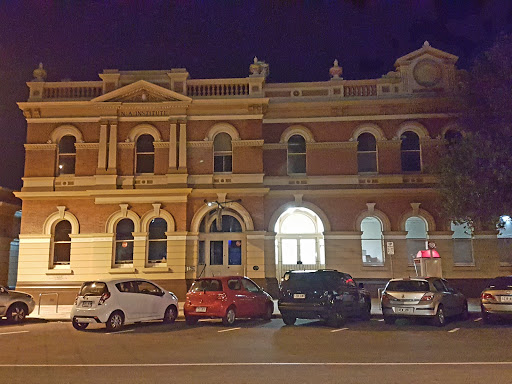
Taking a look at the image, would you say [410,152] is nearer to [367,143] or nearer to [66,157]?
[367,143]

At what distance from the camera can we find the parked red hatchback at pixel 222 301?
14742mm

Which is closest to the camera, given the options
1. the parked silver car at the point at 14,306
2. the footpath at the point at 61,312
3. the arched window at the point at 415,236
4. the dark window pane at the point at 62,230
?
the parked silver car at the point at 14,306

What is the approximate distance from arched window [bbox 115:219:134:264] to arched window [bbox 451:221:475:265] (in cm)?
1471

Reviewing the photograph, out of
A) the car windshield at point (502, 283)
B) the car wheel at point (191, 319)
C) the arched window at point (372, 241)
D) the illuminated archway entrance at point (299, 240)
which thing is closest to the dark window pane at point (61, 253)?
the illuminated archway entrance at point (299, 240)

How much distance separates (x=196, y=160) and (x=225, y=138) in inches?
69.0

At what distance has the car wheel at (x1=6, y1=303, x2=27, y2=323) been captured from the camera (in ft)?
52.5

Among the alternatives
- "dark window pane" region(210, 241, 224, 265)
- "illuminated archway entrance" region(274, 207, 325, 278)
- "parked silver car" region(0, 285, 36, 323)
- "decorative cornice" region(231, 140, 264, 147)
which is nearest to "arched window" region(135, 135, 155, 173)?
"decorative cornice" region(231, 140, 264, 147)

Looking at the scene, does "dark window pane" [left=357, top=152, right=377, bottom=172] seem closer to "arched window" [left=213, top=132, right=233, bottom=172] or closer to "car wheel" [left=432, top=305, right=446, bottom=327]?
"arched window" [left=213, top=132, right=233, bottom=172]

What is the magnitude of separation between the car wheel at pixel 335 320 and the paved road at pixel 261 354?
0.20m

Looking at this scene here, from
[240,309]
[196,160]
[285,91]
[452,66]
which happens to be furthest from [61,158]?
[452,66]

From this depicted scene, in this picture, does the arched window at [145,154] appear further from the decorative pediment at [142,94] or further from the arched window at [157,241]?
the arched window at [157,241]

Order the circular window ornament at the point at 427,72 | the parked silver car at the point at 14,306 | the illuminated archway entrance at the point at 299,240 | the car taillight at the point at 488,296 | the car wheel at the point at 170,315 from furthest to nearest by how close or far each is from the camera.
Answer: the circular window ornament at the point at 427,72, the illuminated archway entrance at the point at 299,240, the parked silver car at the point at 14,306, the car wheel at the point at 170,315, the car taillight at the point at 488,296

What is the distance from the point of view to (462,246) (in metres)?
22.9

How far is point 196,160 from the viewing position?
23.2m
